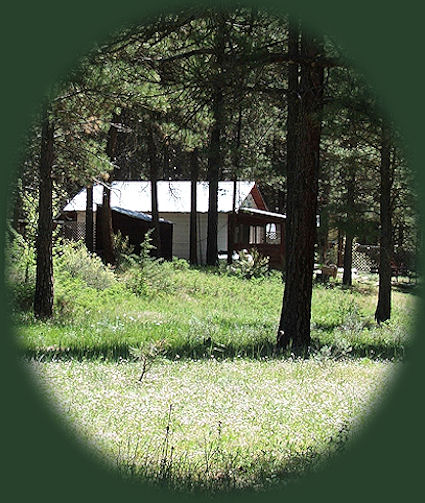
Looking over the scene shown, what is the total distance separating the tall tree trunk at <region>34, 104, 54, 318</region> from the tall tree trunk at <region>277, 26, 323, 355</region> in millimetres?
4348

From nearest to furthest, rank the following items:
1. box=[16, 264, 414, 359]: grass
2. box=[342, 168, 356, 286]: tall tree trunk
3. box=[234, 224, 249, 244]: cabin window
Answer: box=[16, 264, 414, 359]: grass < box=[342, 168, 356, 286]: tall tree trunk < box=[234, 224, 249, 244]: cabin window

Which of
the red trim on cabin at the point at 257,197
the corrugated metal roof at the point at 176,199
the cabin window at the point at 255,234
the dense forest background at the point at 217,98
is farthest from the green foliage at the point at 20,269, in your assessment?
the red trim on cabin at the point at 257,197

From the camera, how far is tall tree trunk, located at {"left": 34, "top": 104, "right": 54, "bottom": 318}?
10977 mm

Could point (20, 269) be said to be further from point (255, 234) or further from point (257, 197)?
point (257, 197)

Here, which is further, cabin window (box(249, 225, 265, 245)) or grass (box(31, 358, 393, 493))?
cabin window (box(249, 225, 265, 245))

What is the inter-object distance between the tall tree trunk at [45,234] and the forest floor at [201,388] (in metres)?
0.33

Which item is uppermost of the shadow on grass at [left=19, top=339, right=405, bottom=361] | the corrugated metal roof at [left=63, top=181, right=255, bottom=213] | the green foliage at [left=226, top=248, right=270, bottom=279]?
the corrugated metal roof at [left=63, top=181, right=255, bottom=213]

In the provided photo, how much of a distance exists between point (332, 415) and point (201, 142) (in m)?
6.94

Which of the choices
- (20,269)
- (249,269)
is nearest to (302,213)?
(20,269)

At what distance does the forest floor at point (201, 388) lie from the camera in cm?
396

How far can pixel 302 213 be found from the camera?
→ 9070 millimetres

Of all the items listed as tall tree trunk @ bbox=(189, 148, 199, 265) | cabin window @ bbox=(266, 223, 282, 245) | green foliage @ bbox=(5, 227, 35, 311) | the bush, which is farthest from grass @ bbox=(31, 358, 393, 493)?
cabin window @ bbox=(266, 223, 282, 245)

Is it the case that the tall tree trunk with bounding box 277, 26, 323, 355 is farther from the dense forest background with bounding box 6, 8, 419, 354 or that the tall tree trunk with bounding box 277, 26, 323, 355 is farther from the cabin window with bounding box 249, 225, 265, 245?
the cabin window with bounding box 249, 225, 265, 245

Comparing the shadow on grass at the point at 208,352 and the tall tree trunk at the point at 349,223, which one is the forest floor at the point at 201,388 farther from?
the tall tree trunk at the point at 349,223
